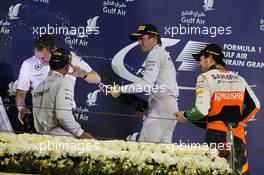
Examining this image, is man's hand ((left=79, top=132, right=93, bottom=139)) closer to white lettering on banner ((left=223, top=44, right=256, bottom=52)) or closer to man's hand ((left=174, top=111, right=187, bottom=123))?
man's hand ((left=174, top=111, right=187, bottom=123))

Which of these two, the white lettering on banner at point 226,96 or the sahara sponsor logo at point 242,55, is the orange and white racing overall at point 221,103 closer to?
the white lettering on banner at point 226,96

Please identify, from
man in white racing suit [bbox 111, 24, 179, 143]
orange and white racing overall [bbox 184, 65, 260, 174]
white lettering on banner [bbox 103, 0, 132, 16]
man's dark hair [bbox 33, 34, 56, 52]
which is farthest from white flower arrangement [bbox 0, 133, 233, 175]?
white lettering on banner [bbox 103, 0, 132, 16]

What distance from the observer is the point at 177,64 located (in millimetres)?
6215

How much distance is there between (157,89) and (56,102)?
0.92 meters

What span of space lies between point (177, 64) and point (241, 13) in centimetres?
75

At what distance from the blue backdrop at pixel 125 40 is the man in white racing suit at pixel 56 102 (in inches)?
3.9

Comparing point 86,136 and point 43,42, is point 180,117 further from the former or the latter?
point 43,42

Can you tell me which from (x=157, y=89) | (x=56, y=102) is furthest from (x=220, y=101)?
(x=56, y=102)

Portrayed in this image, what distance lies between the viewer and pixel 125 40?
20.3 ft

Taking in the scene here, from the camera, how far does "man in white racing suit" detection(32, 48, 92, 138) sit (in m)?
5.92

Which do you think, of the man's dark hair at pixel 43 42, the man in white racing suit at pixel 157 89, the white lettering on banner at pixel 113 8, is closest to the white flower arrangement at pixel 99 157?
the man in white racing suit at pixel 157 89

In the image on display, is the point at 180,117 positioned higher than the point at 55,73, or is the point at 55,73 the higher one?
the point at 55,73

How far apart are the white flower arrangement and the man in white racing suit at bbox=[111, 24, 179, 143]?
16.0 inches

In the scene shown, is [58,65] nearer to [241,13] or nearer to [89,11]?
[89,11]
